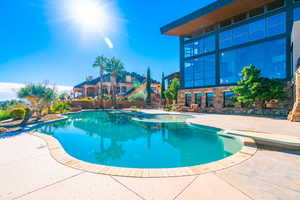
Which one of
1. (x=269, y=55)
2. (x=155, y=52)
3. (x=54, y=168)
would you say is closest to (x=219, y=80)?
(x=269, y=55)

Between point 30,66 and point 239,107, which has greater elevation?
point 30,66

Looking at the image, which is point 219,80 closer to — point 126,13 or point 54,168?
point 126,13

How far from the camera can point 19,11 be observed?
31.9ft

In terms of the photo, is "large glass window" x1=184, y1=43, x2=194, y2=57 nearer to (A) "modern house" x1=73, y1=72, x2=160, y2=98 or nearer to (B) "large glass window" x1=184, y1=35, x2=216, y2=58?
(B) "large glass window" x1=184, y1=35, x2=216, y2=58

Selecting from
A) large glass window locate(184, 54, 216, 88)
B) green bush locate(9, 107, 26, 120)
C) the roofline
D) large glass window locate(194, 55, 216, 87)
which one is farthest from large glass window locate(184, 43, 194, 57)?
green bush locate(9, 107, 26, 120)

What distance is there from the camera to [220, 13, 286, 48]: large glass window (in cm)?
1420

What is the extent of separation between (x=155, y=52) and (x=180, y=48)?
5.87 meters

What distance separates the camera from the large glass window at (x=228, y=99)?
16.8 metres

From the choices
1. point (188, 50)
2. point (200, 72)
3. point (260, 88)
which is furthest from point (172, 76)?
point (260, 88)

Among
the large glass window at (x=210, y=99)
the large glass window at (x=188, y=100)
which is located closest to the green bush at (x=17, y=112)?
the large glass window at (x=188, y=100)

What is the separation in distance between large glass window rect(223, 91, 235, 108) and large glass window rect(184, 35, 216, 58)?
703 cm

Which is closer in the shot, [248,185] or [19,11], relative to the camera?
[248,185]

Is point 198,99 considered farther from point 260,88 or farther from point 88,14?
point 88,14

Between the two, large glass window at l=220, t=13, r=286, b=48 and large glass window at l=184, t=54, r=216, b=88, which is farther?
large glass window at l=184, t=54, r=216, b=88
